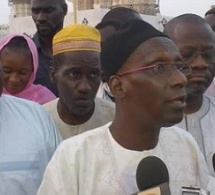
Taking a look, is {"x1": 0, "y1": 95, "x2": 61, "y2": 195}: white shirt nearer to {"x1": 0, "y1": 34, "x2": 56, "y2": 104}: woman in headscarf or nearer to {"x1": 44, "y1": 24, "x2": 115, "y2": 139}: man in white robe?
{"x1": 44, "y1": 24, "x2": 115, "y2": 139}: man in white robe

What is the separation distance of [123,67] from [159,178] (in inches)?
17.1

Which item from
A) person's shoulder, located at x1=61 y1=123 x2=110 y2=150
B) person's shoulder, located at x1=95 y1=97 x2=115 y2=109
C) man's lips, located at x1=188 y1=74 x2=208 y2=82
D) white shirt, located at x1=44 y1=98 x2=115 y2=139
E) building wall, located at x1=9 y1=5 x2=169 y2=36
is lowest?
building wall, located at x1=9 y1=5 x2=169 y2=36

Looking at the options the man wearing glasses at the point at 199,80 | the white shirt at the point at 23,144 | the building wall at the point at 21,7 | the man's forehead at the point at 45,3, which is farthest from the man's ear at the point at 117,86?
the building wall at the point at 21,7

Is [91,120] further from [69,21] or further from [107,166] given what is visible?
[69,21]

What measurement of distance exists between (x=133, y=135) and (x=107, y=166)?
0.15m

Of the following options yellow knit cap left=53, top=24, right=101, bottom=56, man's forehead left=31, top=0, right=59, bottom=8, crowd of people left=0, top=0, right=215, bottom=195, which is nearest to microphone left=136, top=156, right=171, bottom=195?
crowd of people left=0, top=0, right=215, bottom=195

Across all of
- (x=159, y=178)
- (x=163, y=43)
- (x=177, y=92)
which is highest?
(x=163, y=43)

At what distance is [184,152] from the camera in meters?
2.21

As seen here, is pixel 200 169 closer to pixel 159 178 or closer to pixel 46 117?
pixel 159 178

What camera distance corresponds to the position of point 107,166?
210cm

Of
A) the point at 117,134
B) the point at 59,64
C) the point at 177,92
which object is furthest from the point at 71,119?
the point at 177,92

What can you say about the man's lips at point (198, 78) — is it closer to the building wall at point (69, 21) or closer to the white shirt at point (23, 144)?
the white shirt at point (23, 144)

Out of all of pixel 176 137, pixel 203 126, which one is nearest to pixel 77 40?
pixel 203 126

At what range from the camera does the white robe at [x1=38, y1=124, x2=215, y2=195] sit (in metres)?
2.06
